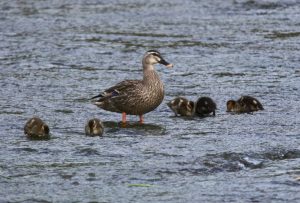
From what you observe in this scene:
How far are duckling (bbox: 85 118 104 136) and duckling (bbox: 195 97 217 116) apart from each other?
1513mm

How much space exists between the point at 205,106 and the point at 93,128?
69.9 inches

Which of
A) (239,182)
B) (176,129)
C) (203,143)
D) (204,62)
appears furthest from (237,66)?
(239,182)

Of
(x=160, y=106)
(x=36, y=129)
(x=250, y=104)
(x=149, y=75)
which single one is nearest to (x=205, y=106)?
(x=250, y=104)

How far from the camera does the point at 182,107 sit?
466 inches

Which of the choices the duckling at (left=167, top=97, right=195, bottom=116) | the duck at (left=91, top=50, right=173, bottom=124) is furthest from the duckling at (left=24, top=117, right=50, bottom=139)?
the duckling at (left=167, top=97, right=195, bottom=116)

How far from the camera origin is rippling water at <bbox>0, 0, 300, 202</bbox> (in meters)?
8.38

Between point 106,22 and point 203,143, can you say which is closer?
point 203,143

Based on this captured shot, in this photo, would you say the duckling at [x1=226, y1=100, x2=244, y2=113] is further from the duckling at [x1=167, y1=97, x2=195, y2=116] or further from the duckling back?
the duckling at [x1=167, y1=97, x2=195, y2=116]

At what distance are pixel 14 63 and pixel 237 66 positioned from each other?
3.30m

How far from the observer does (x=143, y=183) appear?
8367 mm

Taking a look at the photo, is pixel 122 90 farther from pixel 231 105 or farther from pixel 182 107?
pixel 231 105

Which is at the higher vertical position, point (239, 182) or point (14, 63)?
point (14, 63)

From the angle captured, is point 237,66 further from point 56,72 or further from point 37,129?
point 37,129

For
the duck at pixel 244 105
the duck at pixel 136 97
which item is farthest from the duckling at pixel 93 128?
the duck at pixel 244 105
